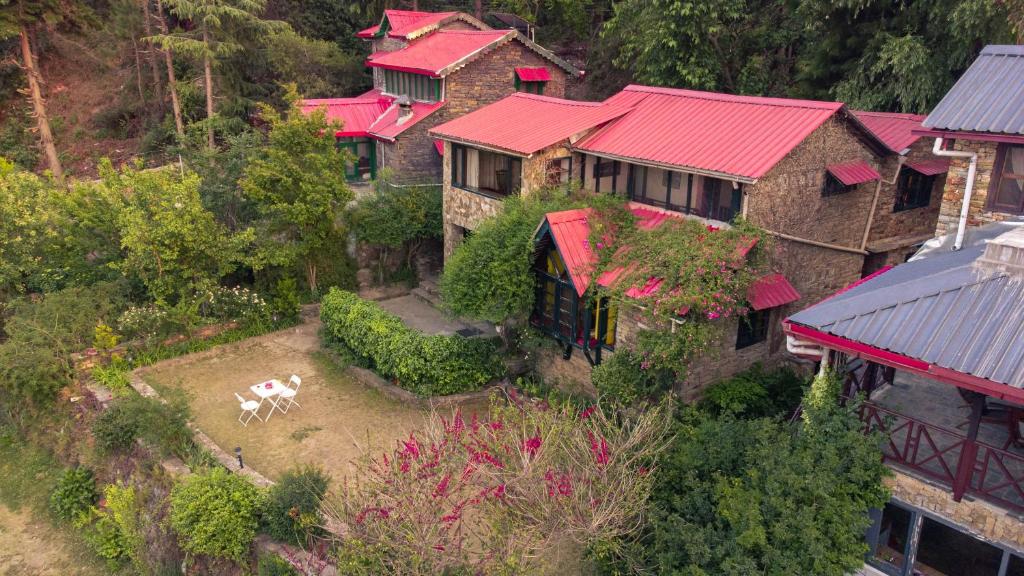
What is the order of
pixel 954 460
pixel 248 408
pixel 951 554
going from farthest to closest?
pixel 248 408, pixel 951 554, pixel 954 460

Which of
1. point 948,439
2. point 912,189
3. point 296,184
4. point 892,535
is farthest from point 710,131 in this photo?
point 296,184

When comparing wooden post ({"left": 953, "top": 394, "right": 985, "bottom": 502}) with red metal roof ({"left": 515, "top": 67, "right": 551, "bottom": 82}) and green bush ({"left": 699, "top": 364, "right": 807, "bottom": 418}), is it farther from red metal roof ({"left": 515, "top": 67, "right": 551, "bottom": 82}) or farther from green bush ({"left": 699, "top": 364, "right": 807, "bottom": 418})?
red metal roof ({"left": 515, "top": 67, "right": 551, "bottom": 82})

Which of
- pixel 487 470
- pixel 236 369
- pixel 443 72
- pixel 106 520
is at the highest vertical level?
pixel 443 72

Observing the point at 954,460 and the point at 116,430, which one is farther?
the point at 116,430

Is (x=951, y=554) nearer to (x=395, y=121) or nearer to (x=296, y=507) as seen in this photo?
(x=296, y=507)

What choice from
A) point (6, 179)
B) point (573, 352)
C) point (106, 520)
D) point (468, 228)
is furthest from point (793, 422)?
point (6, 179)

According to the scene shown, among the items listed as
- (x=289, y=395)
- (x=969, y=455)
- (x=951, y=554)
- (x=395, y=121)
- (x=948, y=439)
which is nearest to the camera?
(x=969, y=455)

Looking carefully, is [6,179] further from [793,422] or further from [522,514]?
[793,422]
